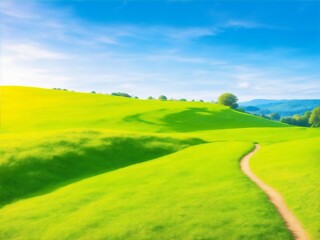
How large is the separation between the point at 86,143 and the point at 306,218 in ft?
115

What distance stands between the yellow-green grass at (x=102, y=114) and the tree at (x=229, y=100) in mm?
51884

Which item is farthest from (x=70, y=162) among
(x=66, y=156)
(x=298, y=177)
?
(x=298, y=177)

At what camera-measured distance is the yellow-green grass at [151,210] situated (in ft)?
71.9

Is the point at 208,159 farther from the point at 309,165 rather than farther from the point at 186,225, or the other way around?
the point at 186,225

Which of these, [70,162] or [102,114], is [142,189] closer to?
[70,162]

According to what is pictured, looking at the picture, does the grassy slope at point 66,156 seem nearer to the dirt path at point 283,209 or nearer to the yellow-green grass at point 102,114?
the dirt path at point 283,209

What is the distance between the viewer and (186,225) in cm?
2255

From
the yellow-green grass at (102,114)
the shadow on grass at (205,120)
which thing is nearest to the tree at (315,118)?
the shadow on grass at (205,120)

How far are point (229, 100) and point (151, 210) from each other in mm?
168589

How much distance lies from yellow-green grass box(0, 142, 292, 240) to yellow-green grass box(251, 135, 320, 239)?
75.9 inches

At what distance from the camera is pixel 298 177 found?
110 ft

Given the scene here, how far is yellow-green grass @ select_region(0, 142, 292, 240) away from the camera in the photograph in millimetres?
21906

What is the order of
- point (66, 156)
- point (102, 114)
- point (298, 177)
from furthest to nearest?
point (102, 114), point (66, 156), point (298, 177)

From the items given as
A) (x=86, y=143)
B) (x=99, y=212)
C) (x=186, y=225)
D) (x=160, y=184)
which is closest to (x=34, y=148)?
(x=86, y=143)
